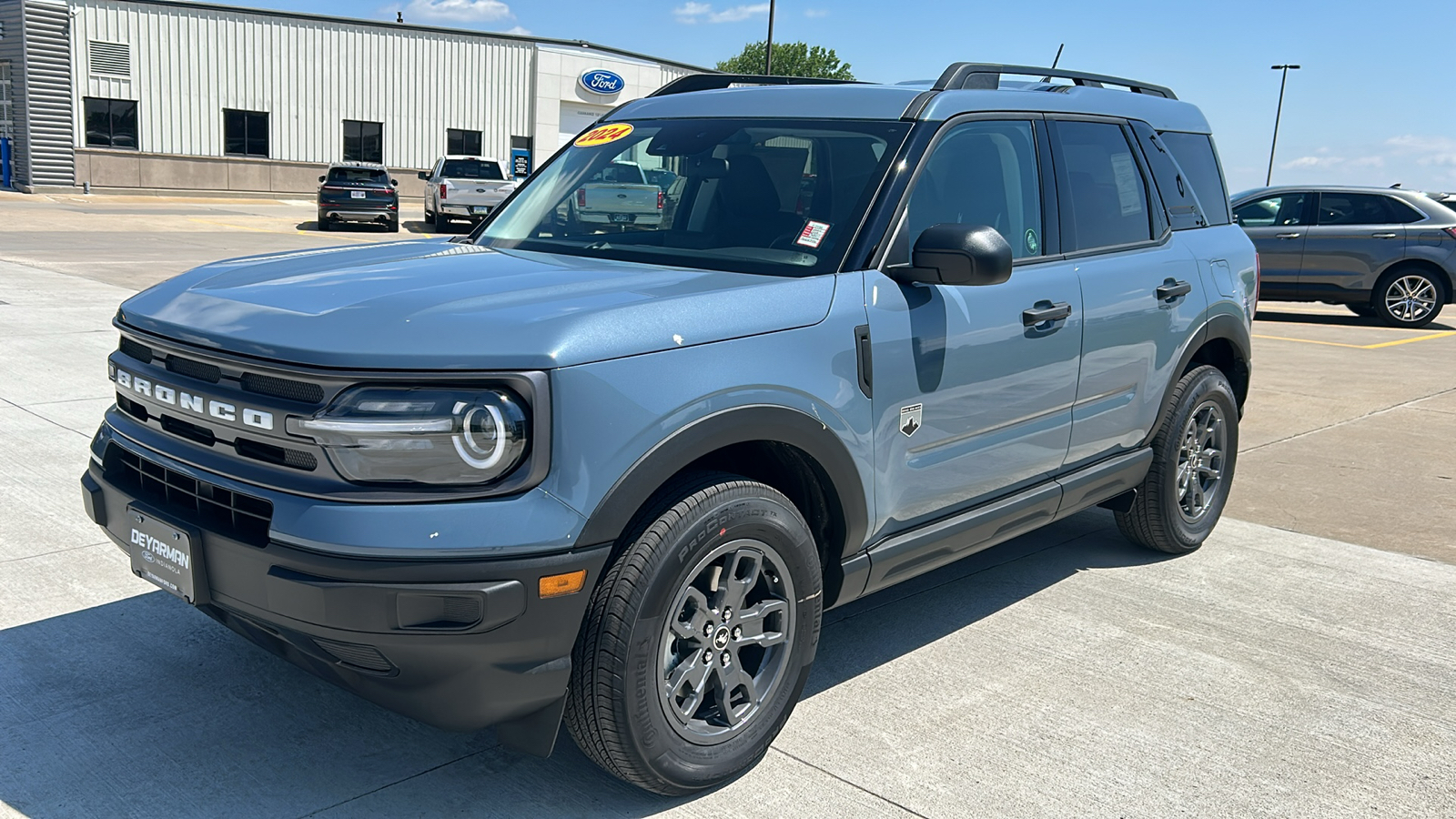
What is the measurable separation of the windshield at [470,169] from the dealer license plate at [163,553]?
86.6 feet

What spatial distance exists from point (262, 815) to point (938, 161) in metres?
2.72

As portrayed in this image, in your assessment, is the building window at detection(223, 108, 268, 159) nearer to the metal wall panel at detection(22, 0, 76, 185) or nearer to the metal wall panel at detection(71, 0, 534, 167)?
the metal wall panel at detection(71, 0, 534, 167)

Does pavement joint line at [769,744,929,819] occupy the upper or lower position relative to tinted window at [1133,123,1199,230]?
lower

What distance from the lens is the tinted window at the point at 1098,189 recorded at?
14.5 feet

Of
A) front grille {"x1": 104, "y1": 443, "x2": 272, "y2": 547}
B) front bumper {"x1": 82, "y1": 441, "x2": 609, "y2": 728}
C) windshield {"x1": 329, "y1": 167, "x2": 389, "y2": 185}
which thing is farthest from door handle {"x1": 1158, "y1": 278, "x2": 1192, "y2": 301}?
windshield {"x1": 329, "y1": 167, "x2": 389, "y2": 185}

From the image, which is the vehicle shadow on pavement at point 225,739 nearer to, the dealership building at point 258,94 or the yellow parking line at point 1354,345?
the yellow parking line at point 1354,345

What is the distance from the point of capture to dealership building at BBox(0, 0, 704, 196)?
3547 centimetres

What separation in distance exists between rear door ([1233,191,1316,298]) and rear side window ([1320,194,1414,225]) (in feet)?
0.59

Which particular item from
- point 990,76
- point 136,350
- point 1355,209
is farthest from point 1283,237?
point 136,350

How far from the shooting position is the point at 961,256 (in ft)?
11.1

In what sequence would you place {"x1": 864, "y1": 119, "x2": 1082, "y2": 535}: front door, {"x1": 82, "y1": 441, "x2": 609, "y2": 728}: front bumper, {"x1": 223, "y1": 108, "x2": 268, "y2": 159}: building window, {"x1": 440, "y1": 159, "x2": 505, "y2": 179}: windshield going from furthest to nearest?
{"x1": 223, "y1": 108, "x2": 268, "y2": 159}: building window → {"x1": 440, "y1": 159, "x2": 505, "y2": 179}: windshield → {"x1": 864, "y1": 119, "x2": 1082, "y2": 535}: front door → {"x1": 82, "y1": 441, "x2": 609, "y2": 728}: front bumper

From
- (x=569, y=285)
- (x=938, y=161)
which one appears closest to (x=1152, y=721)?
(x=938, y=161)

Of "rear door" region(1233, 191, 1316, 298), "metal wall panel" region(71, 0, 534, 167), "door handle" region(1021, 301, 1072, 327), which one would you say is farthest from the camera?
"metal wall panel" region(71, 0, 534, 167)

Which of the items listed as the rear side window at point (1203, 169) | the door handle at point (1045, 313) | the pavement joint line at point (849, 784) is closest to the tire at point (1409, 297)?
the rear side window at point (1203, 169)
